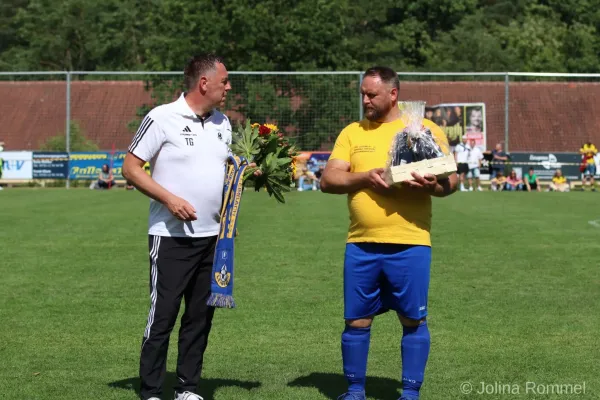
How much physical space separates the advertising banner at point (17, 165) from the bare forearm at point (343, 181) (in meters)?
32.5

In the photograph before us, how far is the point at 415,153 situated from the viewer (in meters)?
6.26

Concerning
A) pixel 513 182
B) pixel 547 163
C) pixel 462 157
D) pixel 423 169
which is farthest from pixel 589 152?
pixel 423 169

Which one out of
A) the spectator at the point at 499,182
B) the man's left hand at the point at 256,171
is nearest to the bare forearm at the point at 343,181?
the man's left hand at the point at 256,171

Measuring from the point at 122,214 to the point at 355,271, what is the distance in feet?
55.1

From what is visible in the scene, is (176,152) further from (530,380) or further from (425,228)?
(530,380)

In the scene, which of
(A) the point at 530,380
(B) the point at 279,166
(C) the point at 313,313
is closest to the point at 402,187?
(B) the point at 279,166

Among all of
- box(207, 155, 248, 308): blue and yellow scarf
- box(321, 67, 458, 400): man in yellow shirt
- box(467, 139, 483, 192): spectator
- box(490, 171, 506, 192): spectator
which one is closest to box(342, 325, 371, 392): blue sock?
box(321, 67, 458, 400): man in yellow shirt

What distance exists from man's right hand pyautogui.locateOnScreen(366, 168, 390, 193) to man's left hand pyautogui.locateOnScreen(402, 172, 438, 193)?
13 centimetres

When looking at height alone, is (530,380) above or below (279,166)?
below

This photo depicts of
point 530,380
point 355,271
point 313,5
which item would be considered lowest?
point 530,380

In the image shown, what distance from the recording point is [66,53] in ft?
242

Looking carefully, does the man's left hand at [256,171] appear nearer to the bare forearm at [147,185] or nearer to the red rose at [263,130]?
the red rose at [263,130]

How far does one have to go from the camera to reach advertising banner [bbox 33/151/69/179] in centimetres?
3741

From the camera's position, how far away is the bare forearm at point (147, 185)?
6.32 meters
